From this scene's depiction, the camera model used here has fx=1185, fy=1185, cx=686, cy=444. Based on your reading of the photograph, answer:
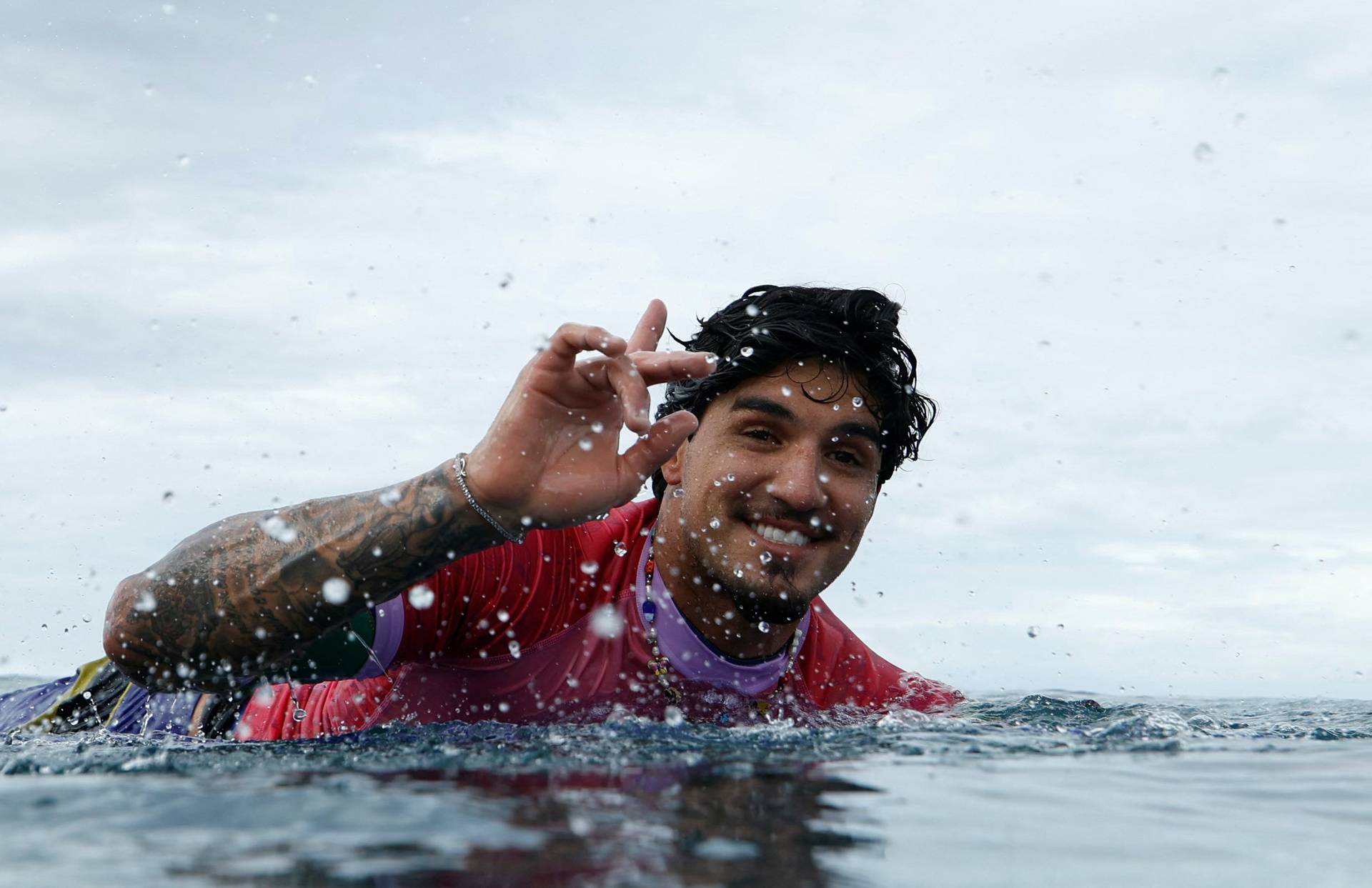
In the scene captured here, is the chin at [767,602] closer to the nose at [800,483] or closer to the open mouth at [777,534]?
the open mouth at [777,534]

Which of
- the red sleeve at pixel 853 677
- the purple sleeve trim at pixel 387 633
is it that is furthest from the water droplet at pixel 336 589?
the red sleeve at pixel 853 677

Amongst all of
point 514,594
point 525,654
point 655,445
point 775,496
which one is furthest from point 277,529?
point 775,496

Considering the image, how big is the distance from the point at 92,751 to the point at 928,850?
263cm

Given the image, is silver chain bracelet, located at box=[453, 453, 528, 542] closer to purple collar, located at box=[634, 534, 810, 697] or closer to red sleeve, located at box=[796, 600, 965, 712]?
purple collar, located at box=[634, 534, 810, 697]

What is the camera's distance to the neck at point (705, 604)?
15.7 ft

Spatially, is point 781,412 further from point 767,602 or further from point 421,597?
point 421,597

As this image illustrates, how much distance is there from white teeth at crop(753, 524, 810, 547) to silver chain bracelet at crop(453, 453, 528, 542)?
4.40ft

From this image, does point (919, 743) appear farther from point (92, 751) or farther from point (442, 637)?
point (92, 751)

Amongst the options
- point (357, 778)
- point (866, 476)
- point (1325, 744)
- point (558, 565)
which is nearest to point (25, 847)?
point (357, 778)

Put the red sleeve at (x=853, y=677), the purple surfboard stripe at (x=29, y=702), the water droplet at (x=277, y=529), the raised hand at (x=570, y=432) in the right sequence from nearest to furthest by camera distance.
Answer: the raised hand at (x=570, y=432) → the water droplet at (x=277, y=529) → the red sleeve at (x=853, y=677) → the purple surfboard stripe at (x=29, y=702)

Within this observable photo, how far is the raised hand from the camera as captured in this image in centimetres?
350

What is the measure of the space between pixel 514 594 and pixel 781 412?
1.31 metres

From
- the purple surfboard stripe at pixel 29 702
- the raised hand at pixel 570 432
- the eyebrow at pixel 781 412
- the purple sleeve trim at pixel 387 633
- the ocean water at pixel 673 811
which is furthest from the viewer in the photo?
the purple surfboard stripe at pixel 29 702

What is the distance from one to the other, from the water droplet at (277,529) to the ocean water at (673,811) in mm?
653
